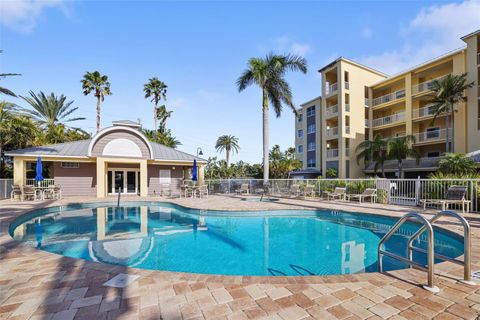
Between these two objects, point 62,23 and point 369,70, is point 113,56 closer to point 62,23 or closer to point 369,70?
point 62,23

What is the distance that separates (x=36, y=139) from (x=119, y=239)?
2028 cm

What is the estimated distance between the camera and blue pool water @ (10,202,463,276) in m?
5.67

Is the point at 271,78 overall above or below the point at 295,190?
above

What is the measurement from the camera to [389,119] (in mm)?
27609

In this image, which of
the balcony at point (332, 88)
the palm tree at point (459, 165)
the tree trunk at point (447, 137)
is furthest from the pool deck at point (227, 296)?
the balcony at point (332, 88)

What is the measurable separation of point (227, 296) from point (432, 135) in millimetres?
28982

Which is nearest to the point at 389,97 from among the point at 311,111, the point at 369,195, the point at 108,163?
the point at 311,111

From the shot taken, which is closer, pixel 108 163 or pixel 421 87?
pixel 108 163

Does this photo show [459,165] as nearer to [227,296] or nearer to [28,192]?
[227,296]

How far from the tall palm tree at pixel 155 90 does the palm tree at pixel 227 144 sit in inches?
587

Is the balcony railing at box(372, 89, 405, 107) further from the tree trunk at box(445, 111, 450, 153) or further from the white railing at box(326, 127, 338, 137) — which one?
the tree trunk at box(445, 111, 450, 153)

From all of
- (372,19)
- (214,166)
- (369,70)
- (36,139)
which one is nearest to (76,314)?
(372,19)

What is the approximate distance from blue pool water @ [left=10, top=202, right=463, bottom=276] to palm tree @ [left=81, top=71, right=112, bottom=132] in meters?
18.3

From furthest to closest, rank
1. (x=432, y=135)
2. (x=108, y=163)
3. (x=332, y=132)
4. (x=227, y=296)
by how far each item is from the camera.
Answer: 1. (x=332, y=132)
2. (x=432, y=135)
3. (x=108, y=163)
4. (x=227, y=296)
